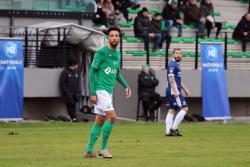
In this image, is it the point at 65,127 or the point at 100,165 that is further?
the point at 65,127

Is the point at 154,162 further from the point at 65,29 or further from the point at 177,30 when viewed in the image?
the point at 177,30

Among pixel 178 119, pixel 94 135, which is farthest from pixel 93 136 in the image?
pixel 178 119

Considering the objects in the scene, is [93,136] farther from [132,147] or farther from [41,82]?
[41,82]

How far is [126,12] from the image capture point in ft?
115

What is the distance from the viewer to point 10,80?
27.5 m

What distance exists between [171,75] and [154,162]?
7384mm

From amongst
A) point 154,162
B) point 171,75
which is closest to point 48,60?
point 171,75

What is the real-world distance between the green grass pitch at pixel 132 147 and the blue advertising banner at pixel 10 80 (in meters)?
0.91

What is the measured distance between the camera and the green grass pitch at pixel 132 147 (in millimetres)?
14227

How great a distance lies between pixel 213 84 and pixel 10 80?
697 centimetres

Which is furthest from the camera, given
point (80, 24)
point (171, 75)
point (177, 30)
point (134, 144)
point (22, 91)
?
point (177, 30)

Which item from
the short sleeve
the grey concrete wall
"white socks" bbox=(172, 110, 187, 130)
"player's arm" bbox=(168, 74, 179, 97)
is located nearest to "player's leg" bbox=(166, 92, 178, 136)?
"white socks" bbox=(172, 110, 187, 130)

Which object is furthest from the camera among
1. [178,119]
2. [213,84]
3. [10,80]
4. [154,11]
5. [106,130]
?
[154,11]

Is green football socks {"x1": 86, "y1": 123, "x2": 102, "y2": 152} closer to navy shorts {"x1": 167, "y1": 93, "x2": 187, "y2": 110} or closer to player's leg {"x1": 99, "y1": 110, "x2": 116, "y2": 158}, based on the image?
player's leg {"x1": 99, "y1": 110, "x2": 116, "y2": 158}
